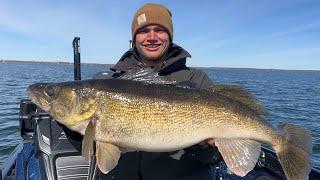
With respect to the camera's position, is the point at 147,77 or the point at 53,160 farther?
the point at 53,160

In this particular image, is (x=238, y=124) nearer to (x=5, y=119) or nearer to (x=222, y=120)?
(x=222, y=120)

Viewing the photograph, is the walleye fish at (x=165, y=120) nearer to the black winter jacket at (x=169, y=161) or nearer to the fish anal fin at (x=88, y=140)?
the fish anal fin at (x=88, y=140)

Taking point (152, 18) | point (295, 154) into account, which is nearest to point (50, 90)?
point (152, 18)

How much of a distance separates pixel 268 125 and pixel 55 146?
2.68m

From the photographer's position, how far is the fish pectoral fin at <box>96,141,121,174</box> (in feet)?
12.4

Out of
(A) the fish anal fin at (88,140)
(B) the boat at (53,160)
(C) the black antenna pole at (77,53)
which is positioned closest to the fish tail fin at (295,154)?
(B) the boat at (53,160)

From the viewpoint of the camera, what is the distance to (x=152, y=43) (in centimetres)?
457

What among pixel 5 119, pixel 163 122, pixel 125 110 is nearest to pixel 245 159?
pixel 163 122

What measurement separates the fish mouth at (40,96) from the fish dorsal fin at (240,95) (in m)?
1.63

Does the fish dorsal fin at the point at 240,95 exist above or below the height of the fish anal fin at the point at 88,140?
above

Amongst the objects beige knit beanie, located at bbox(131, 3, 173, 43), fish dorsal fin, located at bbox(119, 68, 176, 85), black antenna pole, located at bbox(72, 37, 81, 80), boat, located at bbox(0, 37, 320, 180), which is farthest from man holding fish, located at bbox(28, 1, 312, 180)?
black antenna pole, located at bbox(72, 37, 81, 80)

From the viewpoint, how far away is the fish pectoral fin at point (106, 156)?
12.4 feet

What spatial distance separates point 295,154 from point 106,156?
183 cm

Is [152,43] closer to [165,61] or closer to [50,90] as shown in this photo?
[165,61]
